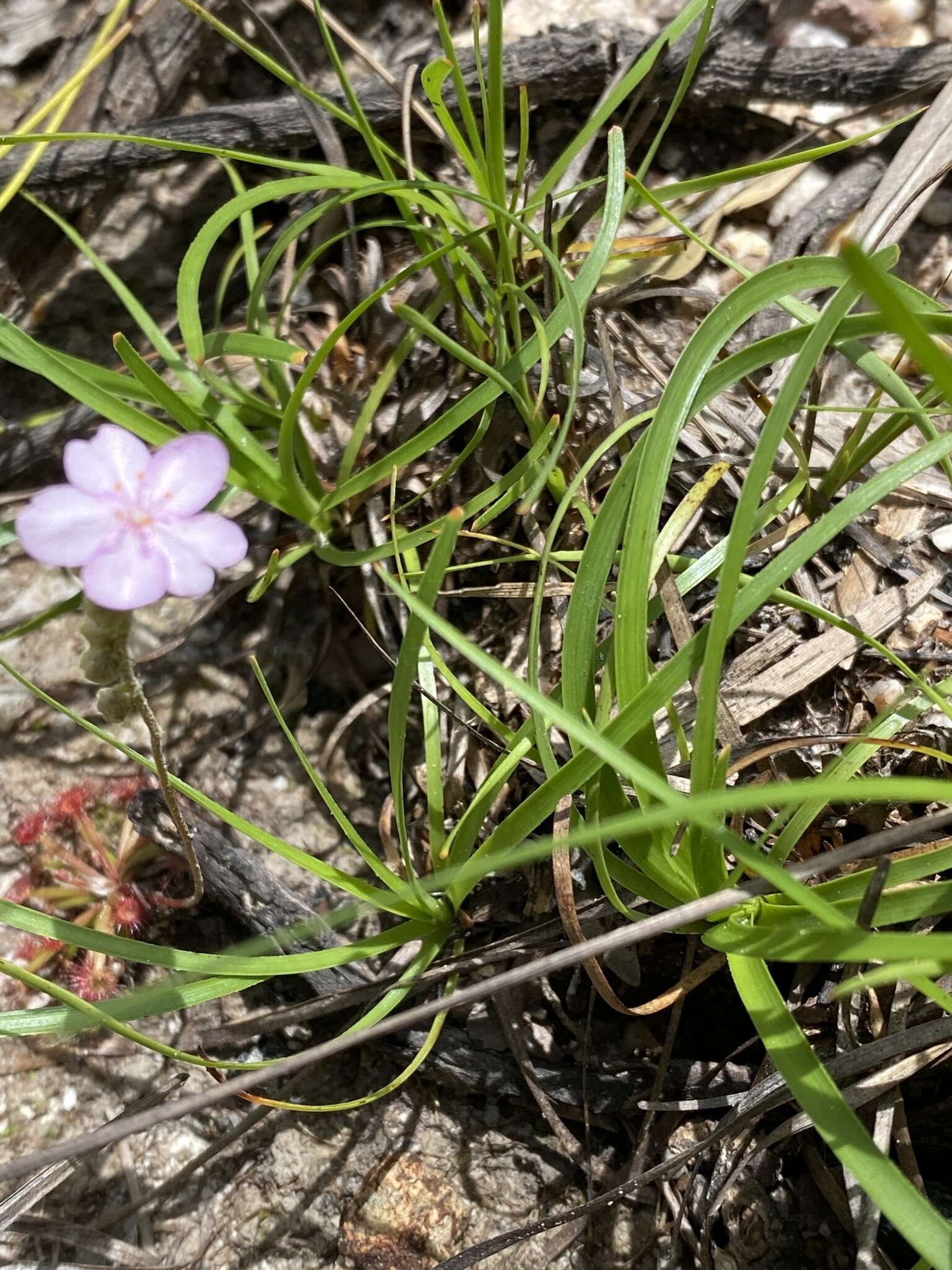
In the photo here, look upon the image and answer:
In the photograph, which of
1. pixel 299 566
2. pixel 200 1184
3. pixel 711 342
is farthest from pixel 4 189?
pixel 200 1184

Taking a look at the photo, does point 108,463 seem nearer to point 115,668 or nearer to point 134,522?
point 134,522

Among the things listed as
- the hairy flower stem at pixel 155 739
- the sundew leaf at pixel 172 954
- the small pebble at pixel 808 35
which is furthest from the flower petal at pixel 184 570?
the small pebble at pixel 808 35

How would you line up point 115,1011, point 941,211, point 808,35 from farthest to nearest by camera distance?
point 808,35
point 941,211
point 115,1011

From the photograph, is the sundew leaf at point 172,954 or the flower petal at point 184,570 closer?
the flower petal at point 184,570

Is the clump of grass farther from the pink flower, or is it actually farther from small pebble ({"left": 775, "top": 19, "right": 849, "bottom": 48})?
small pebble ({"left": 775, "top": 19, "right": 849, "bottom": 48})

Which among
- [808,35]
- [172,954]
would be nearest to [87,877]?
[172,954]

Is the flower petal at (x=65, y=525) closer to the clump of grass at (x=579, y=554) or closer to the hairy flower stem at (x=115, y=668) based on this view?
the hairy flower stem at (x=115, y=668)

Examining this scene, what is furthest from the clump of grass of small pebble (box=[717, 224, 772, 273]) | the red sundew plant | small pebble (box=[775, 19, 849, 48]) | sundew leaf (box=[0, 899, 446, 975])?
small pebble (box=[775, 19, 849, 48])
